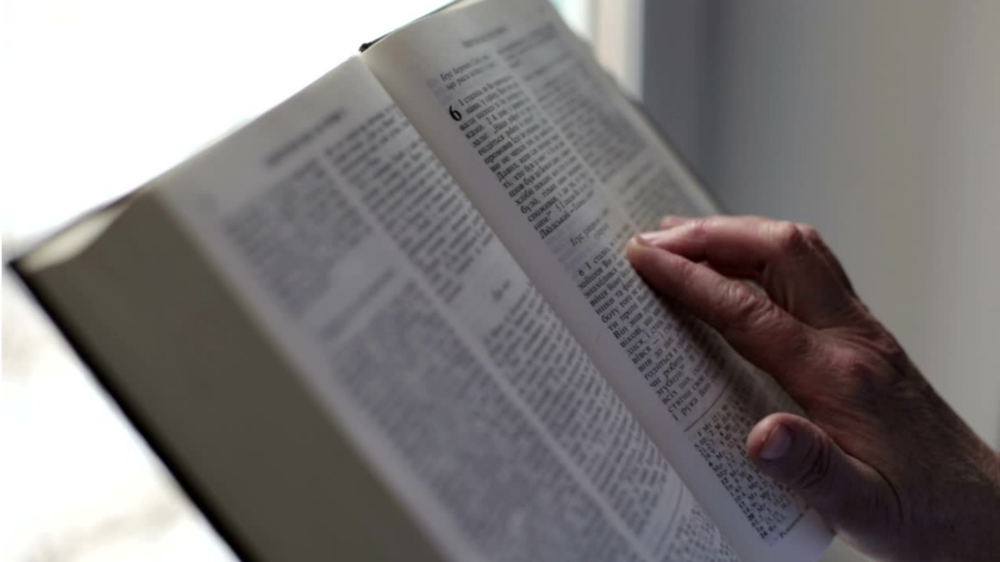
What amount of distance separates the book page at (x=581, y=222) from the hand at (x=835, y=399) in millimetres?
15

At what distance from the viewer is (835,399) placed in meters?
0.57

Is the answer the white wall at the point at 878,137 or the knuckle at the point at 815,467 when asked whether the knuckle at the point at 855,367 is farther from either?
the white wall at the point at 878,137

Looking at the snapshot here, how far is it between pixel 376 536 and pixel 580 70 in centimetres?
35

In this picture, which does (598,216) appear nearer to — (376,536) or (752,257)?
(752,257)

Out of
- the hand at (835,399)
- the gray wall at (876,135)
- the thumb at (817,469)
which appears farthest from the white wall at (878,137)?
the thumb at (817,469)

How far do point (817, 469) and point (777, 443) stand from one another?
0.11 feet

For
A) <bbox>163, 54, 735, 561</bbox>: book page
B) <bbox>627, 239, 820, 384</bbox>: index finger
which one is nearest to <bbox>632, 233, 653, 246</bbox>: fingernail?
<bbox>627, 239, 820, 384</bbox>: index finger

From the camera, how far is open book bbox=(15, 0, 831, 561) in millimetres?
319

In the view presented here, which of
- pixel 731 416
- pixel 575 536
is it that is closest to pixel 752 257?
pixel 731 416

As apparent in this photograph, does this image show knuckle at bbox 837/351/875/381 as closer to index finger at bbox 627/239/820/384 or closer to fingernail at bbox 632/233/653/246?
index finger at bbox 627/239/820/384

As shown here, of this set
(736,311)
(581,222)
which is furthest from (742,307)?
(581,222)

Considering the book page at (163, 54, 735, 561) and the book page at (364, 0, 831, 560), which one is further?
the book page at (364, 0, 831, 560)

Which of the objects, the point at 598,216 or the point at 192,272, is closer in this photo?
the point at 192,272

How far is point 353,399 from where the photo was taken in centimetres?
33
